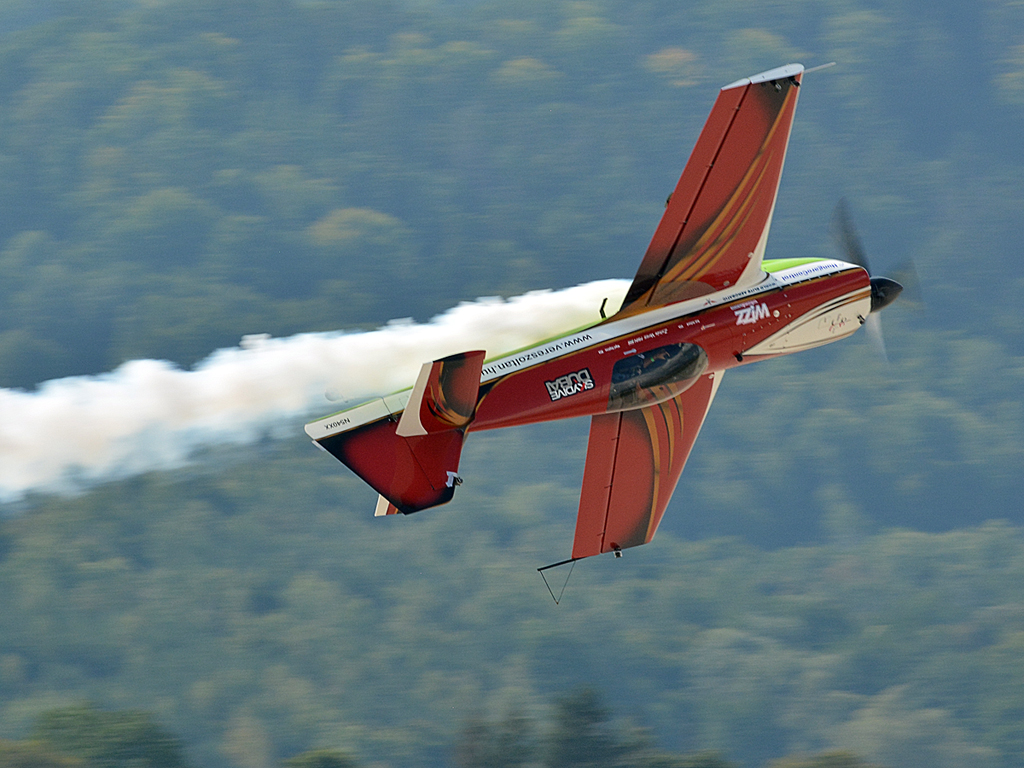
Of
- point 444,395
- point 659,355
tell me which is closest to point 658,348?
point 659,355

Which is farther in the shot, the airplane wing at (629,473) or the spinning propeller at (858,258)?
the spinning propeller at (858,258)

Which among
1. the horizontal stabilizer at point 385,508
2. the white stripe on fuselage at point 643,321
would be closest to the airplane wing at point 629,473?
the white stripe on fuselage at point 643,321

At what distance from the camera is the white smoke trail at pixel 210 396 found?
58.2 feet

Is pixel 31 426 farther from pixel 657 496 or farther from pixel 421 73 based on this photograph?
pixel 421 73

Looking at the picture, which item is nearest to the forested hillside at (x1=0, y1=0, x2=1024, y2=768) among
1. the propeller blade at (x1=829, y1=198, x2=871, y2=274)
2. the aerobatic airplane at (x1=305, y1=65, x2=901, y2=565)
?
the aerobatic airplane at (x1=305, y1=65, x2=901, y2=565)

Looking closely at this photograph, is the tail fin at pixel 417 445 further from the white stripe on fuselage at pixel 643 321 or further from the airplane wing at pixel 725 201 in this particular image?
the airplane wing at pixel 725 201

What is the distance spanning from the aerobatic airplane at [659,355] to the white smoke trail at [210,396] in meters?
2.05

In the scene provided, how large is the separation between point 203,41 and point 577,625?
59499 mm

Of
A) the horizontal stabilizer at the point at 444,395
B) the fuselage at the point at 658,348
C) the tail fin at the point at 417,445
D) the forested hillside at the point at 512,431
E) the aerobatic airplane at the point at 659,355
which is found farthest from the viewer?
the forested hillside at the point at 512,431

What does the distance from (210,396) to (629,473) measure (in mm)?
6239

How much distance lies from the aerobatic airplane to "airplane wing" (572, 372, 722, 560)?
18mm

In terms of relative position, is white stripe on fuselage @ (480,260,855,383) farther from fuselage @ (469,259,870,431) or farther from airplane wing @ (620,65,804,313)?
airplane wing @ (620,65,804,313)

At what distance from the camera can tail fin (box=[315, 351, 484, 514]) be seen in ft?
46.3

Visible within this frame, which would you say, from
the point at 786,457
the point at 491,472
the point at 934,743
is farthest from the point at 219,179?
the point at 934,743
